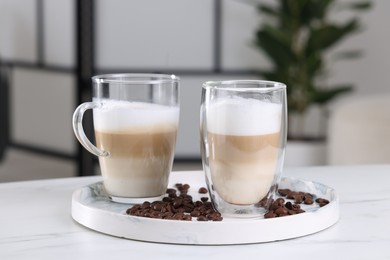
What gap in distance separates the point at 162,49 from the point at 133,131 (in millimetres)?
3012

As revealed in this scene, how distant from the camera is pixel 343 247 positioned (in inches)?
33.9

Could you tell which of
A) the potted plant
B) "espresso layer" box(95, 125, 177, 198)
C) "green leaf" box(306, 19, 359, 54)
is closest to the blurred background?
the potted plant

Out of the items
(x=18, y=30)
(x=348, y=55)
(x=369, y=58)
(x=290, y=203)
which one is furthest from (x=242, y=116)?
(x=369, y=58)

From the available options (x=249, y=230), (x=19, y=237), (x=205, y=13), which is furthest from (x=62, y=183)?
(x=205, y=13)

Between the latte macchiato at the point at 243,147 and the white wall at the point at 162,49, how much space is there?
111 inches

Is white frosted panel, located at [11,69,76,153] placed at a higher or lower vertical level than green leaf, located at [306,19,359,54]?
lower

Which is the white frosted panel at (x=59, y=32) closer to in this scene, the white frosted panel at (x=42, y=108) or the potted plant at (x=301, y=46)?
the white frosted panel at (x=42, y=108)

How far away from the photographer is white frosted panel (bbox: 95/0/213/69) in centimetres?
395

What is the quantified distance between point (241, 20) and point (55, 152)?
1211 mm

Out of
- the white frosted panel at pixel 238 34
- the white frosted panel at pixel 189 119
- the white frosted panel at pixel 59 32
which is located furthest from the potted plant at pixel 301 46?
the white frosted panel at pixel 59 32

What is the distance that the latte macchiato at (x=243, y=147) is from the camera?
93 centimetres

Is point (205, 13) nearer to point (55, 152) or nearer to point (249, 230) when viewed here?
point (55, 152)

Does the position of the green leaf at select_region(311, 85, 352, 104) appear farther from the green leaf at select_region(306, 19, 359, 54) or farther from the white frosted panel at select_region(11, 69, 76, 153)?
the white frosted panel at select_region(11, 69, 76, 153)

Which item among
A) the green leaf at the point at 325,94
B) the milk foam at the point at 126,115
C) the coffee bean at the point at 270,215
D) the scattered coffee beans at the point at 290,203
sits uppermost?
the milk foam at the point at 126,115
